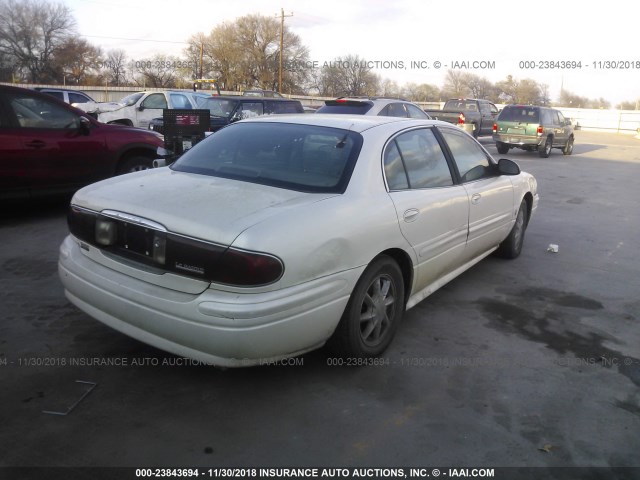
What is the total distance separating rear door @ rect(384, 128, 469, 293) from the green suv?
15.4 m

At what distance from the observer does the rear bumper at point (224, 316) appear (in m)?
2.64

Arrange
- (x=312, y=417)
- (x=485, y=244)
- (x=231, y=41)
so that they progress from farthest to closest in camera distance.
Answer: (x=231, y=41) < (x=485, y=244) < (x=312, y=417)

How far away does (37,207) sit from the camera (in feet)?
24.8

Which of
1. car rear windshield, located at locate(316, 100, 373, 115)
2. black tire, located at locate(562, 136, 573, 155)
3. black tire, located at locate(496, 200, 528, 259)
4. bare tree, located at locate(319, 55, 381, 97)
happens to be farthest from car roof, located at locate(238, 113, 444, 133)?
bare tree, located at locate(319, 55, 381, 97)

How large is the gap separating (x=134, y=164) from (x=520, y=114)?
48.3 feet

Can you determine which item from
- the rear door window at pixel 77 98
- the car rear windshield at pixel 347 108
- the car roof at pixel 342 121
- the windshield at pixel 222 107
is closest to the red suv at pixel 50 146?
the car roof at pixel 342 121

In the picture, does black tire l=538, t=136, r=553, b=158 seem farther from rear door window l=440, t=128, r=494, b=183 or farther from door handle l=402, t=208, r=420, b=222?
door handle l=402, t=208, r=420, b=222

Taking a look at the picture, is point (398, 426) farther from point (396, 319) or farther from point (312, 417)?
point (396, 319)

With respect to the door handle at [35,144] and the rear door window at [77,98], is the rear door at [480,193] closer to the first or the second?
the door handle at [35,144]

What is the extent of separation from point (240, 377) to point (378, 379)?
816 mm

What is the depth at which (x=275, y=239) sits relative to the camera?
2.66 meters

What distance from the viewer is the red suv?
6258 mm

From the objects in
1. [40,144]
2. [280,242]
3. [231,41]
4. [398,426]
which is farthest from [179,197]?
[231,41]

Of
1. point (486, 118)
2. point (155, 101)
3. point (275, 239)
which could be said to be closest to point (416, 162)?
point (275, 239)
